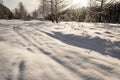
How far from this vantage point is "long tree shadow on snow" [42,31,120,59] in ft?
15.0

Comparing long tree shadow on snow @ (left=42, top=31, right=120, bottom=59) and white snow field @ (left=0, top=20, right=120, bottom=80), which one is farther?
long tree shadow on snow @ (left=42, top=31, right=120, bottom=59)

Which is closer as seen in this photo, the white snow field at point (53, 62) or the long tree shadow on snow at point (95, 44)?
the white snow field at point (53, 62)

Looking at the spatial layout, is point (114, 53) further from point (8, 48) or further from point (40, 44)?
point (8, 48)

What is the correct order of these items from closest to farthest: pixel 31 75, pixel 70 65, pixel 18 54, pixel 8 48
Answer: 1. pixel 31 75
2. pixel 70 65
3. pixel 18 54
4. pixel 8 48

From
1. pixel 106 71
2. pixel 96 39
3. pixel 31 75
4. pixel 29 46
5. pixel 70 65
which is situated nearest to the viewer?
pixel 31 75

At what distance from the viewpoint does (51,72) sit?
306 cm

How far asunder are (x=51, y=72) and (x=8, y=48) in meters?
1.74

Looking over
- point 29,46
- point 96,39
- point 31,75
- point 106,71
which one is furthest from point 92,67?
point 96,39

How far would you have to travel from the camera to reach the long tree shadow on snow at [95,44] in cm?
458

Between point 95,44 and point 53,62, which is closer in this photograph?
point 53,62

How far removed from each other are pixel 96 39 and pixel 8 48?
2827 millimetres

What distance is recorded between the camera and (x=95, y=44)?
5277 mm

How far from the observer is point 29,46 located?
182 inches

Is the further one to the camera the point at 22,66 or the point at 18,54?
the point at 18,54
